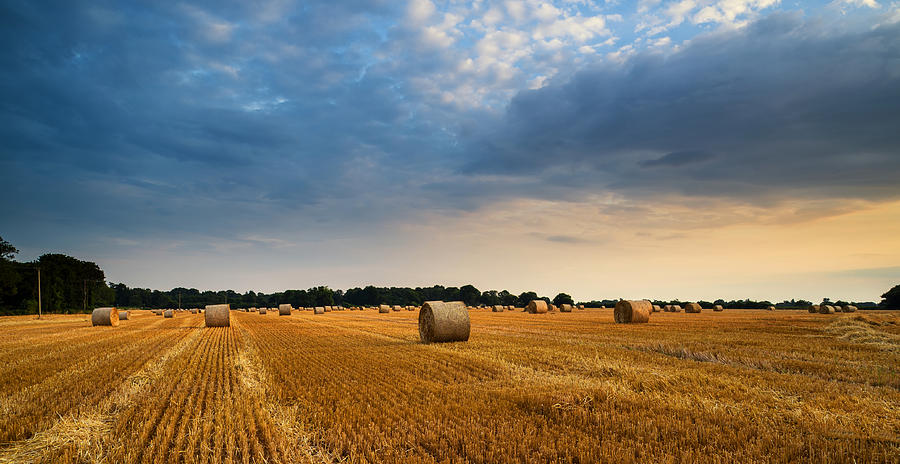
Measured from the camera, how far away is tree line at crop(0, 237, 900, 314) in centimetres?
6712

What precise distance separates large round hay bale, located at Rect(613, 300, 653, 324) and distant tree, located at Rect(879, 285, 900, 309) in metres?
67.7

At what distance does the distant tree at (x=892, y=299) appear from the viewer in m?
68.0

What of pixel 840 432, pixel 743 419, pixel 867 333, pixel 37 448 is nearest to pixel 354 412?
pixel 37 448

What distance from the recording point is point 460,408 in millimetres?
6734

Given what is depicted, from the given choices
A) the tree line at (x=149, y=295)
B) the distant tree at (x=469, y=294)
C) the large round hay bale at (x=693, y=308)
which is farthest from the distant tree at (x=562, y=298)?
the large round hay bale at (x=693, y=308)

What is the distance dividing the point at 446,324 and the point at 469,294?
118 metres

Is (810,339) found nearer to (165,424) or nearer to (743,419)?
(743,419)

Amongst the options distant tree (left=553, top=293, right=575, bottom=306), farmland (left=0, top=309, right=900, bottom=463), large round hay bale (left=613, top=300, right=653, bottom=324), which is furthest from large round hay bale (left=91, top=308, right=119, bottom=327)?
distant tree (left=553, top=293, right=575, bottom=306)

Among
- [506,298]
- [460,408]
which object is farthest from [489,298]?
[460,408]

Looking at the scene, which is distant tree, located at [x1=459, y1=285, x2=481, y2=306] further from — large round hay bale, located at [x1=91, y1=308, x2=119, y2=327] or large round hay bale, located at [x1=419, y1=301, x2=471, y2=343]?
large round hay bale, located at [x1=419, y1=301, x2=471, y2=343]

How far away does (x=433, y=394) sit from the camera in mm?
7688

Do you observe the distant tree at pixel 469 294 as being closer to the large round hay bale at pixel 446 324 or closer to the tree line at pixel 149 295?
the tree line at pixel 149 295

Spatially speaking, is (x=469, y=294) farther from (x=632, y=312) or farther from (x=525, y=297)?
(x=632, y=312)

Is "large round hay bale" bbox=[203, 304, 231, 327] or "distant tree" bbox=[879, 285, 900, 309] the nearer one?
"large round hay bale" bbox=[203, 304, 231, 327]
